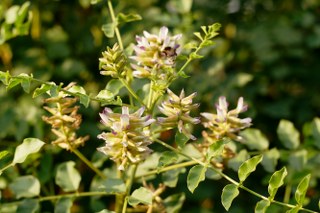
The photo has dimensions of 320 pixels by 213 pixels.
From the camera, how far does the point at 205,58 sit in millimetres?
2330

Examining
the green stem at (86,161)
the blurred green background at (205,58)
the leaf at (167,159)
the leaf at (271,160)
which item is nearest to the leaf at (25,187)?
the green stem at (86,161)

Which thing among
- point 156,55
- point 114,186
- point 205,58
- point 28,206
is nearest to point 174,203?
point 114,186

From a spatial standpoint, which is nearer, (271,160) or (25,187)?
(25,187)

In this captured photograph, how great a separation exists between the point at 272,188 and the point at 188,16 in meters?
0.92

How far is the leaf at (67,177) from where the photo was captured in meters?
1.61

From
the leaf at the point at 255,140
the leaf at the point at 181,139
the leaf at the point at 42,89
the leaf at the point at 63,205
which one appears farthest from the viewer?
the leaf at the point at 255,140

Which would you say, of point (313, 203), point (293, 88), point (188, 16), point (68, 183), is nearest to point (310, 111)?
point (293, 88)

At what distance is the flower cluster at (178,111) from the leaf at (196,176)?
7 centimetres

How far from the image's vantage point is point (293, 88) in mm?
2596

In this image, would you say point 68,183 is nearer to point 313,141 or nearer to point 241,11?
point 313,141

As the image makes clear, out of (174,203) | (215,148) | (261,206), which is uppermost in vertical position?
(215,148)

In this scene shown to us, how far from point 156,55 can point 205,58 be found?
3.32 ft

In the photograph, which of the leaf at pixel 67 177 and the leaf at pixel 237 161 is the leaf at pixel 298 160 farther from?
the leaf at pixel 67 177

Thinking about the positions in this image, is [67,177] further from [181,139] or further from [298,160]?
[298,160]
